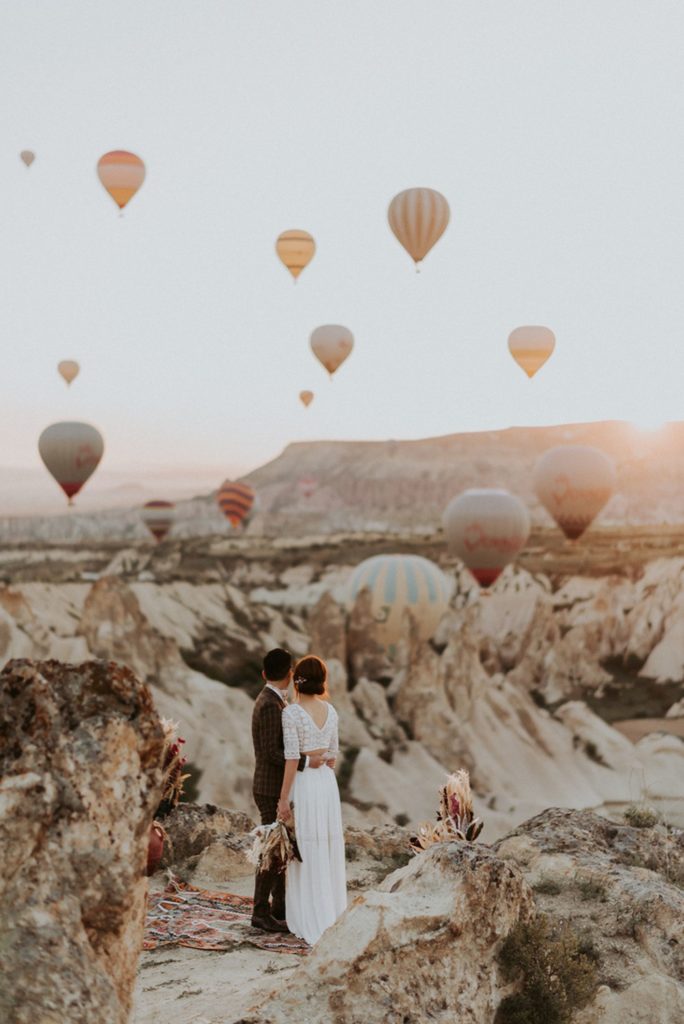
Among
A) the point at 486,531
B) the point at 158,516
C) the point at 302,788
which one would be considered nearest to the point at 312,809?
the point at 302,788

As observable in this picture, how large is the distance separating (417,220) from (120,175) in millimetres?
7774

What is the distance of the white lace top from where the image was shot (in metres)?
5.51

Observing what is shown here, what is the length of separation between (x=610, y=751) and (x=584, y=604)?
18.3 m

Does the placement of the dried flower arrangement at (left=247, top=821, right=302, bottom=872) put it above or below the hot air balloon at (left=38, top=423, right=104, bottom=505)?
below

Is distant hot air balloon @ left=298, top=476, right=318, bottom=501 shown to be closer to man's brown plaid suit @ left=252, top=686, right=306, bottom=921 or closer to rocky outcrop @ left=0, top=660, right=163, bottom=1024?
man's brown plaid suit @ left=252, top=686, right=306, bottom=921

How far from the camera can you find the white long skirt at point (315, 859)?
5617 millimetres

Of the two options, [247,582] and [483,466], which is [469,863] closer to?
[247,582]

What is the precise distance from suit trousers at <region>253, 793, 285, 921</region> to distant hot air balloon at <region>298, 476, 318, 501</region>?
134 meters

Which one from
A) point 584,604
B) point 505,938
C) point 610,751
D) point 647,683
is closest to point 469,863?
point 505,938

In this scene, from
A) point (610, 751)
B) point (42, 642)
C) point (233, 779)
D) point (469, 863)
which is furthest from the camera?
point (610, 751)

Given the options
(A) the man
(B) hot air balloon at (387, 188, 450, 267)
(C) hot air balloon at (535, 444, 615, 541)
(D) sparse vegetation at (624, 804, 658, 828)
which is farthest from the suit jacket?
(C) hot air balloon at (535, 444, 615, 541)

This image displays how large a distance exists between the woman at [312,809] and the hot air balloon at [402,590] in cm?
3722

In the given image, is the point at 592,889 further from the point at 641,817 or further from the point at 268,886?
the point at 641,817

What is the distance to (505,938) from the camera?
4.66m
